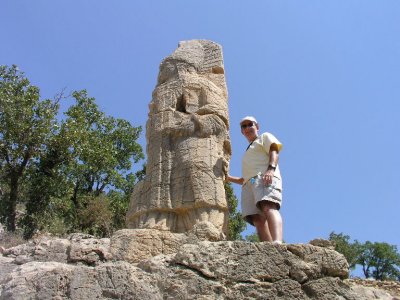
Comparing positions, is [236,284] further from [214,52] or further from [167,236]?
[214,52]

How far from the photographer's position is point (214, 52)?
9914mm

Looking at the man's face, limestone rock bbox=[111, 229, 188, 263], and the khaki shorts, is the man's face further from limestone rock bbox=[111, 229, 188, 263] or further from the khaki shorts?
limestone rock bbox=[111, 229, 188, 263]

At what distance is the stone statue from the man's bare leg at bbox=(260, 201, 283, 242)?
115 cm

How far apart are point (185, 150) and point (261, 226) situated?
2037 millimetres

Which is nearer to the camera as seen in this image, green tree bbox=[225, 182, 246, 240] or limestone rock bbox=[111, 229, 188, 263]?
limestone rock bbox=[111, 229, 188, 263]

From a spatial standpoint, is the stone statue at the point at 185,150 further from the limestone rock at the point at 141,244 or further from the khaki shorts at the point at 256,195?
the limestone rock at the point at 141,244

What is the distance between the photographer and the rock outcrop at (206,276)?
4574mm

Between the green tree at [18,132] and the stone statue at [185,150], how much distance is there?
32.2ft

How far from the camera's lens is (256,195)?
663 cm

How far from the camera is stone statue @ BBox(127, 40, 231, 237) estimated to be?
25.4ft

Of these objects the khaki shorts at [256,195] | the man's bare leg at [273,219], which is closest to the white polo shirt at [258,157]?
the khaki shorts at [256,195]

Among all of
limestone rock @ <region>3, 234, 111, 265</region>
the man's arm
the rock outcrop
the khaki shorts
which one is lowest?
the rock outcrop

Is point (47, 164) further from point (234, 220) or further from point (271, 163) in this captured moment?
point (271, 163)

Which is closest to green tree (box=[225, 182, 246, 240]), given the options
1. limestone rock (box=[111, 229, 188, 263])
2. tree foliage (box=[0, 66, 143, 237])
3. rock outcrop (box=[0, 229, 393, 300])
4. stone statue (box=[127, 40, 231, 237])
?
tree foliage (box=[0, 66, 143, 237])
